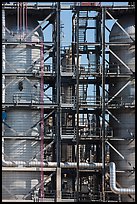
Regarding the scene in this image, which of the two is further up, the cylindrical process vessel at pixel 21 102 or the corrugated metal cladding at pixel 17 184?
the cylindrical process vessel at pixel 21 102

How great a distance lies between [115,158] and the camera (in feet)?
102

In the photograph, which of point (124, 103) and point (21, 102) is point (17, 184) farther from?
point (124, 103)

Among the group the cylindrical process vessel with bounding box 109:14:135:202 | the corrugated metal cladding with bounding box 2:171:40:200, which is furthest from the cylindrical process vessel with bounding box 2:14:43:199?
the cylindrical process vessel with bounding box 109:14:135:202

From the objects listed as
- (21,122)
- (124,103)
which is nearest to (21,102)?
(21,122)

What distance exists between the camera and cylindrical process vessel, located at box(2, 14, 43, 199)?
97.0 feet

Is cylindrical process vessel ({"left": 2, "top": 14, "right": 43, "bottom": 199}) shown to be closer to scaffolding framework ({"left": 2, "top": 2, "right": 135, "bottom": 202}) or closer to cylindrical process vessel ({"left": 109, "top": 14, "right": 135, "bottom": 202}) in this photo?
scaffolding framework ({"left": 2, "top": 2, "right": 135, "bottom": 202})

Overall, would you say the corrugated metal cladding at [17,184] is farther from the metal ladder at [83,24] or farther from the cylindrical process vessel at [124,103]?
the metal ladder at [83,24]

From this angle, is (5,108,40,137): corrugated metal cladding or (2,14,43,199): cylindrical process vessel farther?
(5,108,40,137): corrugated metal cladding

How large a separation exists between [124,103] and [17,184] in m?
9.54

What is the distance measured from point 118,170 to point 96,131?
3.32 m

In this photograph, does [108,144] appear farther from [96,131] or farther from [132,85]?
[132,85]

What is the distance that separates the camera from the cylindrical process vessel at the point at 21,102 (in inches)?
1164

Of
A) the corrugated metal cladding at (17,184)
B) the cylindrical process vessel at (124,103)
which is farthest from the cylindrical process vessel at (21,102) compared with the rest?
the cylindrical process vessel at (124,103)

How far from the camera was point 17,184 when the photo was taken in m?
29.5
